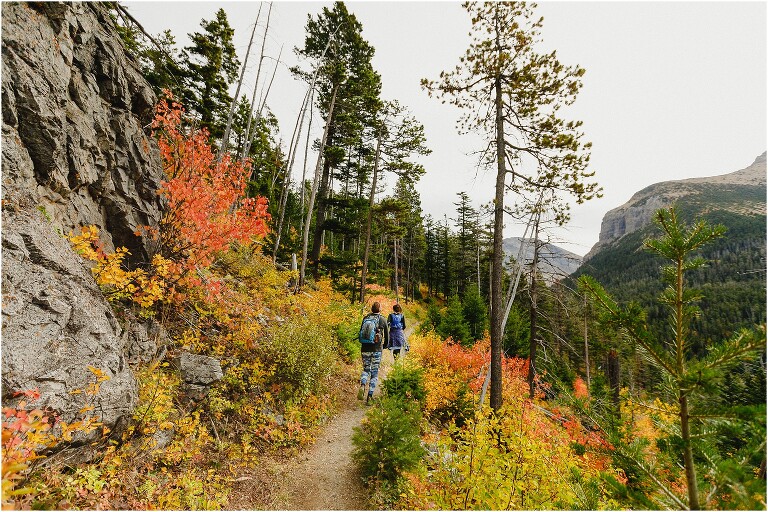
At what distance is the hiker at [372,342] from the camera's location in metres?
8.42

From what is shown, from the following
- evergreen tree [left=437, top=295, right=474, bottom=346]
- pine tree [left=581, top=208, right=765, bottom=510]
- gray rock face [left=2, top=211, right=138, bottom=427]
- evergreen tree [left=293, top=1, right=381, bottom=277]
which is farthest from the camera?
evergreen tree [left=437, top=295, right=474, bottom=346]

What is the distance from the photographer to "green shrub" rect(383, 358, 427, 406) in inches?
354

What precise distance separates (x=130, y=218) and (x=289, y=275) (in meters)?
7.02

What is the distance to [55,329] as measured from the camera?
4.19 meters

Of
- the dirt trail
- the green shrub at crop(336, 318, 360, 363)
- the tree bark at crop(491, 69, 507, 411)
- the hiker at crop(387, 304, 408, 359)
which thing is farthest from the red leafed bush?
the tree bark at crop(491, 69, 507, 411)

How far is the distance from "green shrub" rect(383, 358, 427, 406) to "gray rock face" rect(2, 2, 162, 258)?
704 cm

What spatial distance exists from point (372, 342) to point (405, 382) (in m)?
1.77

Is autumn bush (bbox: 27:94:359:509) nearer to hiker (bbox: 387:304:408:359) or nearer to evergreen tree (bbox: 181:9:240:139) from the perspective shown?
hiker (bbox: 387:304:408:359)

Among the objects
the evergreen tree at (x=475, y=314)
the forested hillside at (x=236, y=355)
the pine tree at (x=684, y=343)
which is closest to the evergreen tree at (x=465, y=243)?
the evergreen tree at (x=475, y=314)

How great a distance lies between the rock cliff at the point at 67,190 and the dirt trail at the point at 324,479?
2.94 metres

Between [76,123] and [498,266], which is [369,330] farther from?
[76,123]

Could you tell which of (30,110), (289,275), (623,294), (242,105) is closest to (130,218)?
(30,110)

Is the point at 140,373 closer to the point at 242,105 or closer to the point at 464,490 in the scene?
the point at 464,490

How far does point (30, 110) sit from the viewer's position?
207 inches
